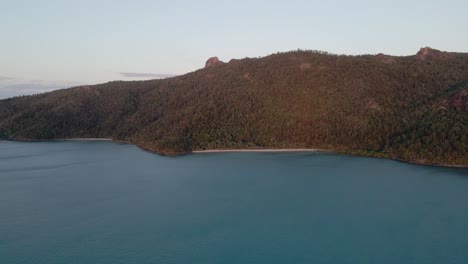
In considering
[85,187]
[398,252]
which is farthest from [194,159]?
[398,252]

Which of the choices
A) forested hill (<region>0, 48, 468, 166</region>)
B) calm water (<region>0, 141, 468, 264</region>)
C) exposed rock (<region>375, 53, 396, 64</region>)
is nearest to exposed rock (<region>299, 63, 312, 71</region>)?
forested hill (<region>0, 48, 468, 166</region>)

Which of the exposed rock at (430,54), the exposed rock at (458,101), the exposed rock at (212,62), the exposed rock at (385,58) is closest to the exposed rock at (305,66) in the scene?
the exposed rock at (385,58)

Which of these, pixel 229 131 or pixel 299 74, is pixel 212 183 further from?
pixel 299 74

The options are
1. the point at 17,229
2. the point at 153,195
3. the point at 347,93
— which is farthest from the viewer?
the point at 347,93

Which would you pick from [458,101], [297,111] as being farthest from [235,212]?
[458,101]

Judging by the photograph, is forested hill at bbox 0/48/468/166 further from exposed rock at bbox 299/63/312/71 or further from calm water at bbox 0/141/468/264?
calm water at bbox 0/141/468/264

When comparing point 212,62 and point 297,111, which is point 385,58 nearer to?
point 297,111
